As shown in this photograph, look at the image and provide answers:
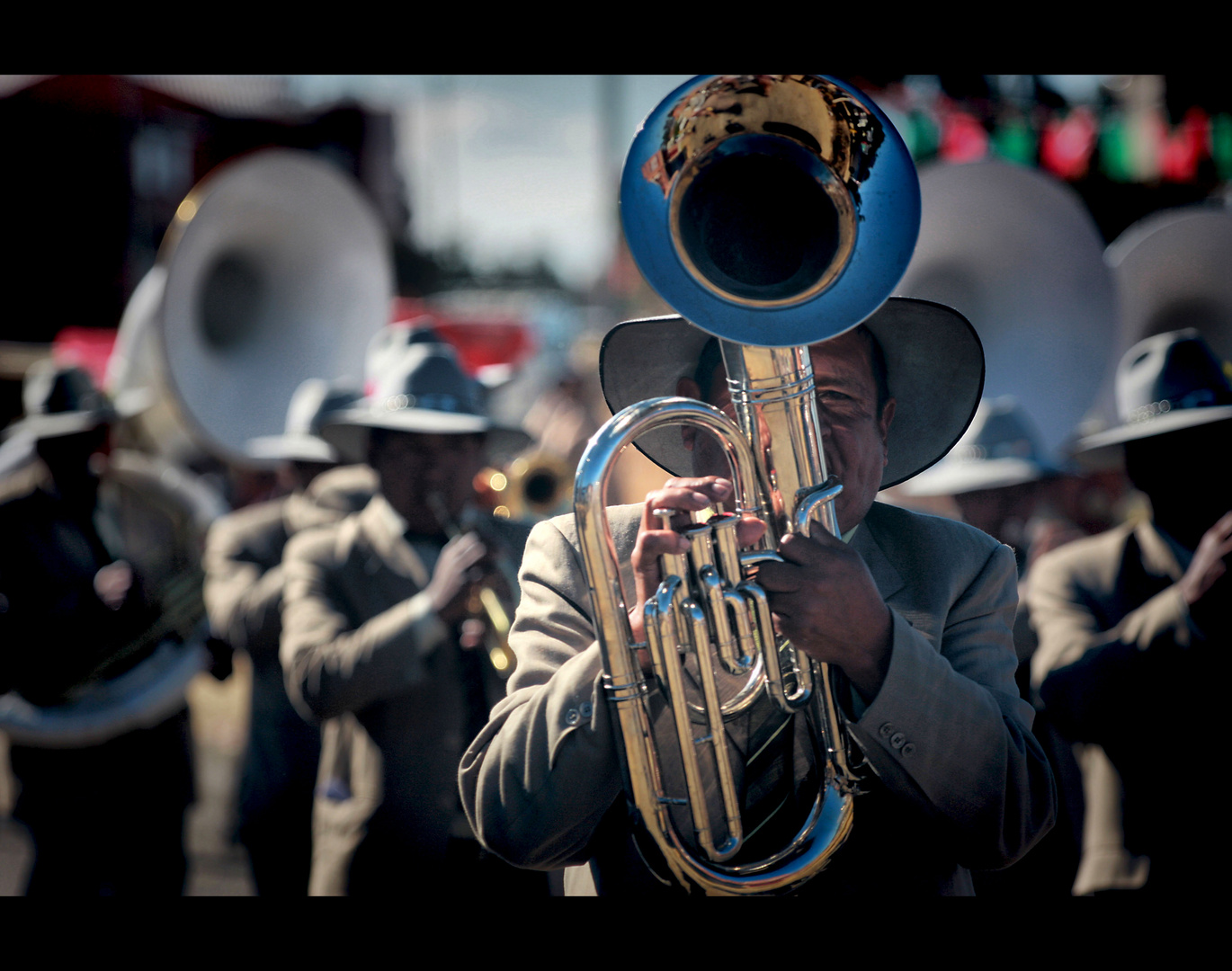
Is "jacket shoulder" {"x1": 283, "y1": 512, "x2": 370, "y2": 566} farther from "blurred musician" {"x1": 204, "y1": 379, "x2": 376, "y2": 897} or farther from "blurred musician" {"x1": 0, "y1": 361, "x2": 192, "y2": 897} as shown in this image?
"blurred musician" {"x1": 0, "y1": 361, "x2": 192, "y2": 897}

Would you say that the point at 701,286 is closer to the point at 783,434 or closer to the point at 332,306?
the point at 783,434

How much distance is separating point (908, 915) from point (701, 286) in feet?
3.37

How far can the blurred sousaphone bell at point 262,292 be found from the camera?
429 cm

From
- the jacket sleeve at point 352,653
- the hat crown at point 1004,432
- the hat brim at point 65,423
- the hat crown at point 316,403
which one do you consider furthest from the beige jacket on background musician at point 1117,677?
the hat brim at point 65,423

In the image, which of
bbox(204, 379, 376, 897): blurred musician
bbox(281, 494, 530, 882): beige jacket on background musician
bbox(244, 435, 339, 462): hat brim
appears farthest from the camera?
bbox(244, 435, 339, 462): hat brim

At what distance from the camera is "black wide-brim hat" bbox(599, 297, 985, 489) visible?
159 cm

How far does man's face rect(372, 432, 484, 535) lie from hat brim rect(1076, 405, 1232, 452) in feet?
6.12

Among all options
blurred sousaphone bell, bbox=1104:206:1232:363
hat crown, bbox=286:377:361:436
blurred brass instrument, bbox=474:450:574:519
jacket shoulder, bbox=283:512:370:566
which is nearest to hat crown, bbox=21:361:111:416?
hat crown, bbox=286:377:361:436

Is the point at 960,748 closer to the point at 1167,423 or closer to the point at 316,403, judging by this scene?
the point at 1167,423

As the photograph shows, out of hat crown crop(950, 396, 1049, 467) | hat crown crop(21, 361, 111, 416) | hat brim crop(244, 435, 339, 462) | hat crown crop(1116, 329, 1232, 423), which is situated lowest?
hat brim crop(244, 435, 339, 462)

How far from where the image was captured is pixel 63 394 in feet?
13.7

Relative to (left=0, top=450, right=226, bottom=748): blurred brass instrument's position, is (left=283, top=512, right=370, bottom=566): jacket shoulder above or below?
above

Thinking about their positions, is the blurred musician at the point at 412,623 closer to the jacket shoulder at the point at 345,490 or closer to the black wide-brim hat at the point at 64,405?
the jacket shoulder at the point at 345,490

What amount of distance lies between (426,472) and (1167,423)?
6.81 feet
